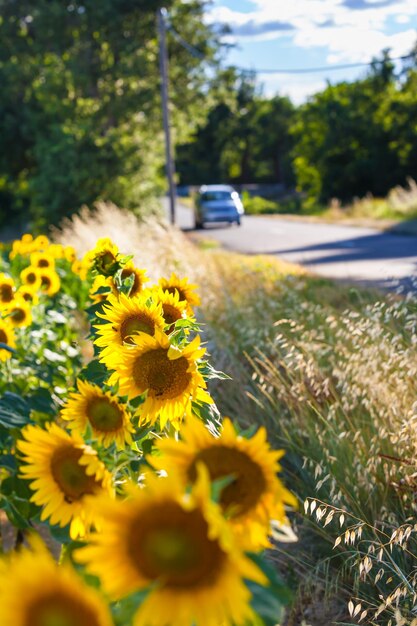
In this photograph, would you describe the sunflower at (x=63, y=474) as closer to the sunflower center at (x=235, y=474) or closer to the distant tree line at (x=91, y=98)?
the sunflower center at (x=235, y=474)

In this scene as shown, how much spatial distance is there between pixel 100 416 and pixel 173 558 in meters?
0.90

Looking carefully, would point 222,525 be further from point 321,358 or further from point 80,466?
point 321,358

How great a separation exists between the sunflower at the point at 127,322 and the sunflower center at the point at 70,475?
60 centimetres

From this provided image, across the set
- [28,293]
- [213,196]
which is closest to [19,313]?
[28,293]

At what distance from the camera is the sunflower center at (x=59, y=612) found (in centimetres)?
99

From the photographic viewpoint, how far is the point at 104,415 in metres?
1.92

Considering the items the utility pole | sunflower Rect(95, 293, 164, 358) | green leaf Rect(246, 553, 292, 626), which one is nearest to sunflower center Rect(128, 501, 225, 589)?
green leaf Rect(246, 553, 292, 626)

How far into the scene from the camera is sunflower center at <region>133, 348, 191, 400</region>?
1.94 m

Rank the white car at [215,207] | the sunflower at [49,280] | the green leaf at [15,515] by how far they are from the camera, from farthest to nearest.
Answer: the white car at [215,207]
the sunflower at [49,280]
the green leaf at [15,515]

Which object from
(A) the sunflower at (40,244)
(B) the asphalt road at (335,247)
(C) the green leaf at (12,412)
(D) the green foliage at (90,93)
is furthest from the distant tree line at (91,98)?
(C) the green leaf at (12,412)

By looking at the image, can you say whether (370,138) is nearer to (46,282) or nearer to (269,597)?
(46,282)

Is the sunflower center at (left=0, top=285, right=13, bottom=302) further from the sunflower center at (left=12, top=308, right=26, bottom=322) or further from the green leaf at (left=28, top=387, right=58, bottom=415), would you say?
the green leaf at (left=28, top=387, right=58, bottom=415)

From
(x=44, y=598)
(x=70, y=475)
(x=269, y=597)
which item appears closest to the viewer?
(x=44, y=598)

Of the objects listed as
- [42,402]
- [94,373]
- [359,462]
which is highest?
[94,373]
